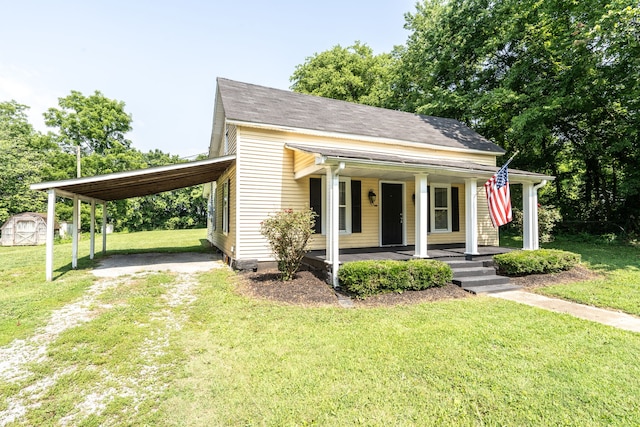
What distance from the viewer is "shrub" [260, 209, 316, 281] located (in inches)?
259

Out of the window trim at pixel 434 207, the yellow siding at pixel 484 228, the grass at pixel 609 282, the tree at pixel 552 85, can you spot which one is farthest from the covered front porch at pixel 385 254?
the tree at pixel 552 85

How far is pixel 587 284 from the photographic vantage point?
6.93 metres

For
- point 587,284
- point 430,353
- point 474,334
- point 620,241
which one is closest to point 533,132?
point 620,241

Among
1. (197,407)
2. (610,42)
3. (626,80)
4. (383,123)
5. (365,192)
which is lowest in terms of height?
(197,407)

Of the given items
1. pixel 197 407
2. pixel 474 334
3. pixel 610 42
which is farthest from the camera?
pixel 610 42

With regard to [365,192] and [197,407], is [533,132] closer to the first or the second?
[365,192]

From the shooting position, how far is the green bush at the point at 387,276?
19.1 ft

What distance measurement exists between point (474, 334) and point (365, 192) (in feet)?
18.9

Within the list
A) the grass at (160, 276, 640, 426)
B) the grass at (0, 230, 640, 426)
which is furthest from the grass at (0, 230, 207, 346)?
the grass at (160, 276, 640, 426)

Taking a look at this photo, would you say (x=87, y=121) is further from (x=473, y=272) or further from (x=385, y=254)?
(x=473, y=272)

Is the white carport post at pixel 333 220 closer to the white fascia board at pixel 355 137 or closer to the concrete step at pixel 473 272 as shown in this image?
the white fascia board at pixel 355 137

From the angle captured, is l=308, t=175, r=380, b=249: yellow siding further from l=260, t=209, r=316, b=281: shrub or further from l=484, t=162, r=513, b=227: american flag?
l=484, t=162, r=513, b=227: american flag

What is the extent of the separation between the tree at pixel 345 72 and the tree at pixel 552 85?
738 cm

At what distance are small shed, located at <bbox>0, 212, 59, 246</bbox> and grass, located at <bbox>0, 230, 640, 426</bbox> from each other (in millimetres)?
17738
